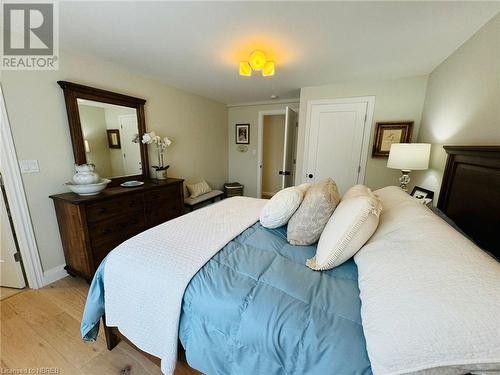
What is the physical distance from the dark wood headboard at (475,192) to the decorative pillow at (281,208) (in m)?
1.04

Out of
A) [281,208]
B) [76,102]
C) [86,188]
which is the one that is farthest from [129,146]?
[281,208]

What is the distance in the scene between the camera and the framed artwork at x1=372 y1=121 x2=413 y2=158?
8.87 feet

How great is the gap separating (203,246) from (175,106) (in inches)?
113

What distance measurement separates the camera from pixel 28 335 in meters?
1.47

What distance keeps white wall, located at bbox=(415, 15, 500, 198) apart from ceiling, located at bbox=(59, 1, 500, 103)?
0.44 feet

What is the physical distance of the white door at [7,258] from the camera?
176 cm

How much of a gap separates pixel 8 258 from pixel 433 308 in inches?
120

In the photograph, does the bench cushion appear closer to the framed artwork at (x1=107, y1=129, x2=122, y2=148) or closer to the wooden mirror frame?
the wooden mirror frame

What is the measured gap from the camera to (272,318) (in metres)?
0.77

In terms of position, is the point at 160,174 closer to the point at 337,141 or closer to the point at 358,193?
the point at 358,193

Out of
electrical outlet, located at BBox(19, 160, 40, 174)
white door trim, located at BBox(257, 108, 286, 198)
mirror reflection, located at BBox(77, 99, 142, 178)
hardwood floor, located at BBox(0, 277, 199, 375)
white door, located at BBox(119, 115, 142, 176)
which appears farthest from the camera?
white door trim, located at BBox(257, 108, 286, 198)

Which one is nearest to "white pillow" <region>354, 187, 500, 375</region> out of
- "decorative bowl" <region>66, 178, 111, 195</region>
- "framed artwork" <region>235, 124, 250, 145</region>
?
"decorative bowl" <region>66, 178, 111, 195</region>

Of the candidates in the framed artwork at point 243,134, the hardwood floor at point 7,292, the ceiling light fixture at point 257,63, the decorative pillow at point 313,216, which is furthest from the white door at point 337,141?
the hardwood floor at point 7,292

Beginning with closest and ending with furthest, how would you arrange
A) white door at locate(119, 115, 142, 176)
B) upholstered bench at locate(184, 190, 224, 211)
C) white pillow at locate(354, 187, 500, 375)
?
1. white pillow at locate(354, 187, 500, 375)
2. white door at locate(119, 115, 142, 176)
3. upholstered bench at locate(184, 190, 224, 211)
